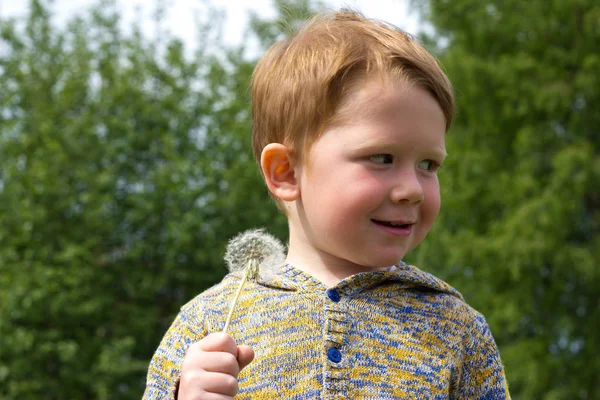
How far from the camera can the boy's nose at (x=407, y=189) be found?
1.69 meters

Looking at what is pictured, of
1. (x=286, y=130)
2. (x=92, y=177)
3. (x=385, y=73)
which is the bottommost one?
(x=286, y=130)

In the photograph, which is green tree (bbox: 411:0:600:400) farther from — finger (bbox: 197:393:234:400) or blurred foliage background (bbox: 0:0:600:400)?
finger (bbox: 197:393:234:400)

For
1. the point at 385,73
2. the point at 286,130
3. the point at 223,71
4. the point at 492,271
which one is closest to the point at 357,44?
the point at 385,73

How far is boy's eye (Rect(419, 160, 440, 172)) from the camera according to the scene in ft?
5.79

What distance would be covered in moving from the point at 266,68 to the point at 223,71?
8918 millimetres

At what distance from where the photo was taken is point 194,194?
9.59m

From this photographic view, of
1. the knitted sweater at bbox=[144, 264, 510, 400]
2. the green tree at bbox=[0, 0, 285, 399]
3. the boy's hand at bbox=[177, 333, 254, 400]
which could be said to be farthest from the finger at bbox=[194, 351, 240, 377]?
the green tree at bbox=[0, 0, 285, 399]

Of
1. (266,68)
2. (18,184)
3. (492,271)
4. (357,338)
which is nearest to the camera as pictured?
(357,338)

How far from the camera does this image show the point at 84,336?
9.04 meters

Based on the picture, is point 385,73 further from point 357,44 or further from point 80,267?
point 80,267

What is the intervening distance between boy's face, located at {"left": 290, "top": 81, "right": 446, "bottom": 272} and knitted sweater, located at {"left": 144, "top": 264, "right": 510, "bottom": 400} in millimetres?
100

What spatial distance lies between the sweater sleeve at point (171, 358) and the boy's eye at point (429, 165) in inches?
24.1

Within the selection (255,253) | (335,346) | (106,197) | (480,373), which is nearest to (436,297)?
(480,373)

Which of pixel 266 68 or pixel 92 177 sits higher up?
pixel 92 177
